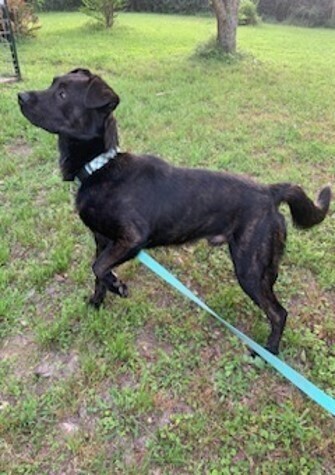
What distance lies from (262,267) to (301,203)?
42 cm

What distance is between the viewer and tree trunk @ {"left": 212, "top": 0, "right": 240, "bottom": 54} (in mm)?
9711

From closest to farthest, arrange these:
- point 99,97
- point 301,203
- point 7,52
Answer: point 99,97, point 301,203, point 7,52

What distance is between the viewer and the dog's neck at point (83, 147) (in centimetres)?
250

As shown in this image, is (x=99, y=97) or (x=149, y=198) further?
(x=149, y=198)

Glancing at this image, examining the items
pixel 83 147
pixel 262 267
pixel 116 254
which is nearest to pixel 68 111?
pixel 83 147

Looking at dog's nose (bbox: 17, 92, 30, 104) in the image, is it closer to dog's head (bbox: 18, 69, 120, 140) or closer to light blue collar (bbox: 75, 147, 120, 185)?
dog's head (bbox: 18, 69, 120, 140)

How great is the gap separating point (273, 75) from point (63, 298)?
764 cm

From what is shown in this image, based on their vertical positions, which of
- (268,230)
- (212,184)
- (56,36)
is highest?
(212,184)

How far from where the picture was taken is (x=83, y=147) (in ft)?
8.25

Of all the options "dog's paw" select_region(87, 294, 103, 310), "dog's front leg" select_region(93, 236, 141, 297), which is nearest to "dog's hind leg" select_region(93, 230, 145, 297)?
"dog's front leg" select_region(93, 236, 141, 297)

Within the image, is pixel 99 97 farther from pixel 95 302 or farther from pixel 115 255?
pixel 95 302

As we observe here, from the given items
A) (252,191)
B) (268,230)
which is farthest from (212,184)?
(268,230)

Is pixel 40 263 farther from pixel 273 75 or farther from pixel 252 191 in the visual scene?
pixel 273 75

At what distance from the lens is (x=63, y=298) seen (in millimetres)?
3057
